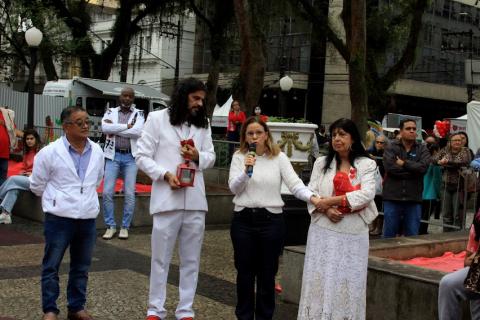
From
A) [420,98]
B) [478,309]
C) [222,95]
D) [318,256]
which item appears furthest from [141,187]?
[420,98]

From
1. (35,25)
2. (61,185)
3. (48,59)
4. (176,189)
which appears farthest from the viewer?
(48,59)

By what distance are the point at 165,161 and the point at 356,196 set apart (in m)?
1.47

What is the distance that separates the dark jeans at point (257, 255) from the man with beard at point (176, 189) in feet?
1.11

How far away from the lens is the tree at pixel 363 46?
1202cm

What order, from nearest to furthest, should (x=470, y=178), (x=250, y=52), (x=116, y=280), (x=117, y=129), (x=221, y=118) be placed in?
(x=116, y=280) < (x=117, y=129) < (x=470, y=178) < (x=250, y=52) < (x=221, y=118)

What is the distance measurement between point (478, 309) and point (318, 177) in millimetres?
1482

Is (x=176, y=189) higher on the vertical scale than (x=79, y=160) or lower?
lower

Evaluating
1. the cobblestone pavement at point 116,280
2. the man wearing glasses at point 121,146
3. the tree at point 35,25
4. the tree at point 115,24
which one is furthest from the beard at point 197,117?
the tree at point 115,24

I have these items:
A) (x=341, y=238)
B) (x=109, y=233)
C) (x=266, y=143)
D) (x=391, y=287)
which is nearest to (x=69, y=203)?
(x=266, y=143)

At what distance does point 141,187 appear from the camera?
12.6 m

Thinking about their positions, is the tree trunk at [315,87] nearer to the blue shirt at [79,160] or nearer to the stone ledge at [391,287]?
the stone ledge at [391,287]

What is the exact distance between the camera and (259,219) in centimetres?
515

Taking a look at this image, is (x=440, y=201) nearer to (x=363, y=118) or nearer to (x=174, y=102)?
(x=363, y=118)

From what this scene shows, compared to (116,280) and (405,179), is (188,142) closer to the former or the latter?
(116,280)
